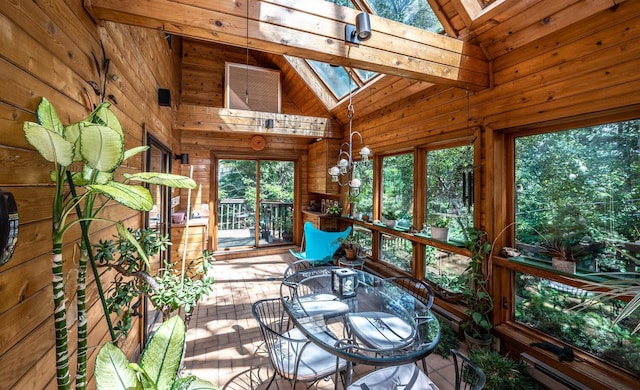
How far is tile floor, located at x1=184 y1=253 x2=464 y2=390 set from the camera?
2176 millimetres

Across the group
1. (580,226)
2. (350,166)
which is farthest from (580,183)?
(350,166)

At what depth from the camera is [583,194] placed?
2.08 m

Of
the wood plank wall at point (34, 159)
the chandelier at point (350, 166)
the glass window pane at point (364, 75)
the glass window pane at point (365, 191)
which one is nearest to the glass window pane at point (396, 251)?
the glass window pane at point (365, 191)

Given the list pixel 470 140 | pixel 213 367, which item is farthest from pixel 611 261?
pixel 213 367

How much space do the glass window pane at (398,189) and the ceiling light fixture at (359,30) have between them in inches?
82.5

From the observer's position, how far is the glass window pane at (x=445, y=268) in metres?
3.01

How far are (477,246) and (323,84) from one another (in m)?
3.70

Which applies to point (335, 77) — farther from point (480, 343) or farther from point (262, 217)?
point (480, 343)

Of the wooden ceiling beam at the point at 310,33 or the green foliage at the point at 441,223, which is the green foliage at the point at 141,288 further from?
the green foliage at the point at 441,223

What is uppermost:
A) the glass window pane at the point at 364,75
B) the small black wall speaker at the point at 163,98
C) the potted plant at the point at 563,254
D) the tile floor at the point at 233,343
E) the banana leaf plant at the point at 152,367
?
the glass window pane at the point at 364,75

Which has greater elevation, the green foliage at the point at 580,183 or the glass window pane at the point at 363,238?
the green foliage at the point at 580,183

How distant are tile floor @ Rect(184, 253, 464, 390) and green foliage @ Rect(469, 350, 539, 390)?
28 cm

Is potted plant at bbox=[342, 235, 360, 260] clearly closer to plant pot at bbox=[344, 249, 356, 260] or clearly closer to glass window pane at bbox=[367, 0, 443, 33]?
plant pot at bbox=[344, 249, 356, 260]

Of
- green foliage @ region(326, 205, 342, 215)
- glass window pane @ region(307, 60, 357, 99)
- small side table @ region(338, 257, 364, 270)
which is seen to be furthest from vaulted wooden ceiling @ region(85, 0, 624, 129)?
green foliage @ region(326, 205, 342, 215)
